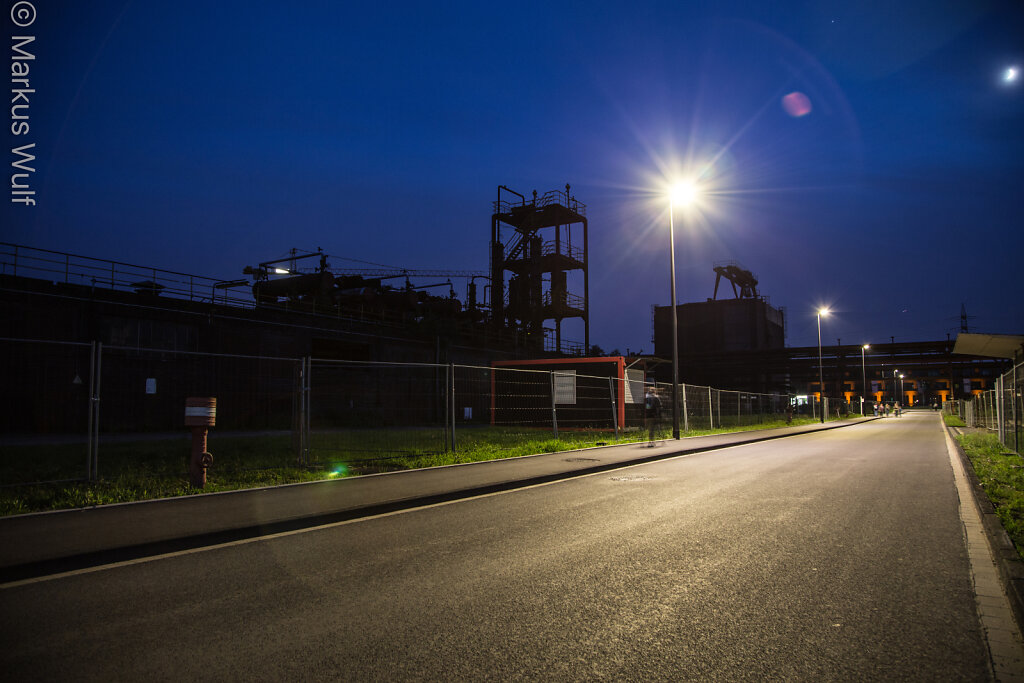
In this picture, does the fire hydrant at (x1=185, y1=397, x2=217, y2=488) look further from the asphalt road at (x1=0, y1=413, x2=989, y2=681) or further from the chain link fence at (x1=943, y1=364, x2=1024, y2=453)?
the chain link fence at (x1=943, y1=364, x2=1024, y2=453)

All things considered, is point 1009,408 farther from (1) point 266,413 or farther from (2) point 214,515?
(1) point 266,413

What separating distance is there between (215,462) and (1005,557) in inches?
503

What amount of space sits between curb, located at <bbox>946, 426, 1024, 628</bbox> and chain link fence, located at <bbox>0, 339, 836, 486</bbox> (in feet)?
29.1

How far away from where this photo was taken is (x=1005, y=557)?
5094mm

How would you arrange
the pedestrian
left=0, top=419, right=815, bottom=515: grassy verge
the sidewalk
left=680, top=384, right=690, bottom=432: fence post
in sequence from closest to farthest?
the sidewalk → left=0, top=419, right=815, bottom=515: grassy verge → the pedestrian → left=680, top=384, right=690, bottom=432: fence post

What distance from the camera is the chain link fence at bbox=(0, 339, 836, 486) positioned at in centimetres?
1277

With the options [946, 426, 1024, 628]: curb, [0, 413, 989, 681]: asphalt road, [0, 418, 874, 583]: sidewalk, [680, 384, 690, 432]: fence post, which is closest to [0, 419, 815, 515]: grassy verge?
[0, 418, 874, 583]: sidewalk

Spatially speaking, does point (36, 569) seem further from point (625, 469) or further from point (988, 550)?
point (625, 469)

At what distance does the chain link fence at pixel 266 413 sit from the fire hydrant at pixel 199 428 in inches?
51.4

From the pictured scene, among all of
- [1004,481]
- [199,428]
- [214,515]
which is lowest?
[1004,481]

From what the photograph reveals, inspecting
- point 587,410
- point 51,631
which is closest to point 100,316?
point 587,410

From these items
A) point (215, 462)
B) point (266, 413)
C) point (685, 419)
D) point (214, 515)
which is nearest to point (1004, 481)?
point (214, 515)

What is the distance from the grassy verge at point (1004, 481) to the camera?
6430 millimetres

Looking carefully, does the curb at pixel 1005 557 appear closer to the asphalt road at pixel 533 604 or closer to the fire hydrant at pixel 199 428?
the asphalt road at pixel 533 604
